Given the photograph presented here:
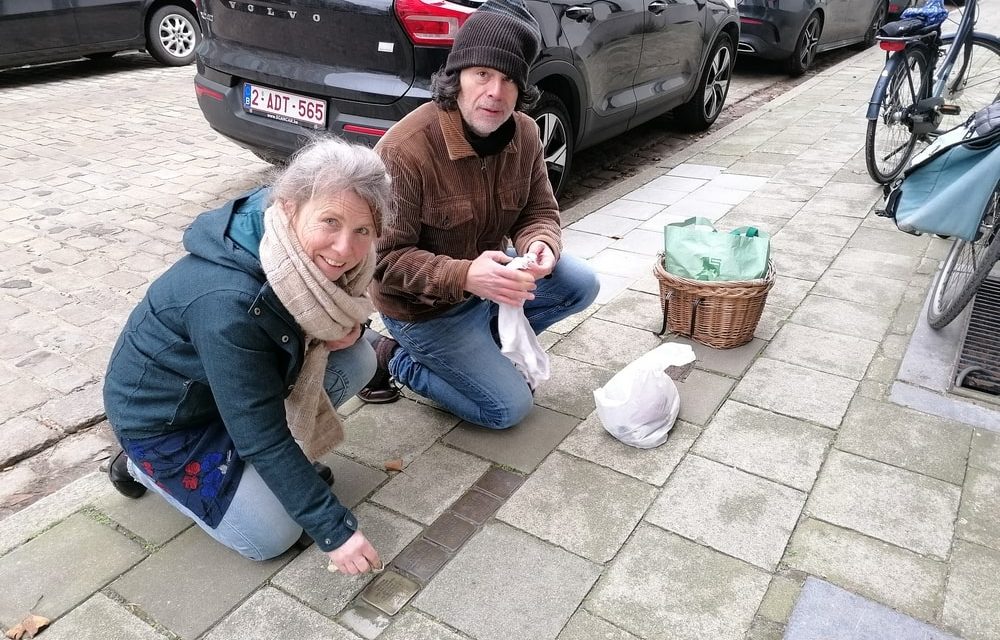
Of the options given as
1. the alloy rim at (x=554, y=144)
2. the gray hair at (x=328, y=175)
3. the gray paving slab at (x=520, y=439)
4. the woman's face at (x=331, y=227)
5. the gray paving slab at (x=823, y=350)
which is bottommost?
the gray paving slab at (x=520, y=439)

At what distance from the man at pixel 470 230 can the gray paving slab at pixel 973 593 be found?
4.59 feet

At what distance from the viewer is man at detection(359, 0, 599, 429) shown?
7.88 ft

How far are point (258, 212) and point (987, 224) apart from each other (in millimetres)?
2840

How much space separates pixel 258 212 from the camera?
1919mm

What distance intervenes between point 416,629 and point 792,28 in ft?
27.0

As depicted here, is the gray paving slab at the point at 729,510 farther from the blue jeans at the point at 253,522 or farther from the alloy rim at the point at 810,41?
the alloy rim at the point at 810,41

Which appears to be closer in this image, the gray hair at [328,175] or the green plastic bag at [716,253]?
the gray hair at [328,175]

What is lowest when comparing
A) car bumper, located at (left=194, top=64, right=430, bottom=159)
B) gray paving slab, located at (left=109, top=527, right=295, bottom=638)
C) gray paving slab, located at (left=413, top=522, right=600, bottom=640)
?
gray paving slab, located at (left=109, top=527, right=295, bottom=638)

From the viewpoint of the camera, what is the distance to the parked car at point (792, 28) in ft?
27.1

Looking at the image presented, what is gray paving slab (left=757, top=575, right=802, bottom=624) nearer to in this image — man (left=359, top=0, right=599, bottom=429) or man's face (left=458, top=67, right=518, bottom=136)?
man (left=359, top=0, right=599, bottom=429)

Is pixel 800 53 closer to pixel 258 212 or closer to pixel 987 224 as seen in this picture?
pixel 987 224

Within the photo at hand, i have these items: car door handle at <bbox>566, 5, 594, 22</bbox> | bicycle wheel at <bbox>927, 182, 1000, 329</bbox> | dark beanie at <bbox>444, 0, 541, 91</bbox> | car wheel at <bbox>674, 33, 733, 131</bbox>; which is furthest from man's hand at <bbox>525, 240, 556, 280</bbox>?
car wheel at <bbox>674, 33, 733, 131</bbox>

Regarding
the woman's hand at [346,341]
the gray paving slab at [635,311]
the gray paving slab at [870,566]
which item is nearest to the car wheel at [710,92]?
the gray paving slab at [635,311]

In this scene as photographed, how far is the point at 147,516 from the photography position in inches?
94.1
